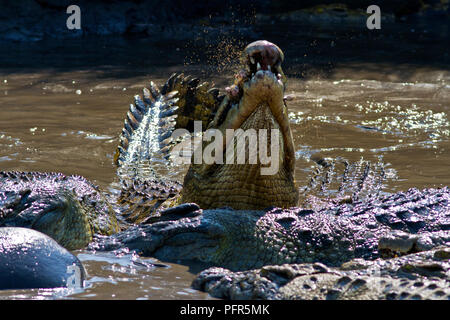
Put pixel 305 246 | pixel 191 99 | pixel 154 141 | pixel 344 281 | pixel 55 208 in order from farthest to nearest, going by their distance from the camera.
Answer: pixel 191 99 < pixel 154 141 < pixel 55 208 < pixel 305 246 < pixel 344 281

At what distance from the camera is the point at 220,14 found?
48.6 feet

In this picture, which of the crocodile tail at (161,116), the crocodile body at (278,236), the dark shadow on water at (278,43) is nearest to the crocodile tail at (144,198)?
the crocodile tail at (161,116)

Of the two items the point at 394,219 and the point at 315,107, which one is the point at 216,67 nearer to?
the point at 315,107

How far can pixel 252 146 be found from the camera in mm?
3611

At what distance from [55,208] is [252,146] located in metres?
1.13

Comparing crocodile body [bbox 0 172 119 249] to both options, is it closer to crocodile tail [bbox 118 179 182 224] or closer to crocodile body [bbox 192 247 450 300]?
crocodile tail [bbox 118 179 182 224]

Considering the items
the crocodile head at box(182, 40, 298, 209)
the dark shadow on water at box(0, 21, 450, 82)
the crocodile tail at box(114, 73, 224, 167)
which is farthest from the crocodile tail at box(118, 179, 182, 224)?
the dark shadow on water at box(0, 21, 450, 82)

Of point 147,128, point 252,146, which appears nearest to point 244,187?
point 252,146

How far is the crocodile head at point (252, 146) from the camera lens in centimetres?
327

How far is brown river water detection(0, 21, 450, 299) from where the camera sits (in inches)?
112

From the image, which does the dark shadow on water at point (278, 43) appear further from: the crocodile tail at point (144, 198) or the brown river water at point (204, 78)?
the crocodile tail at point (144, 198)

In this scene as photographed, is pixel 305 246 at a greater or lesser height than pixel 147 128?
lesser

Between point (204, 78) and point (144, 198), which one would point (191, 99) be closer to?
point (204, 78)

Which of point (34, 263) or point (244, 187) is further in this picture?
point (244, 187)
